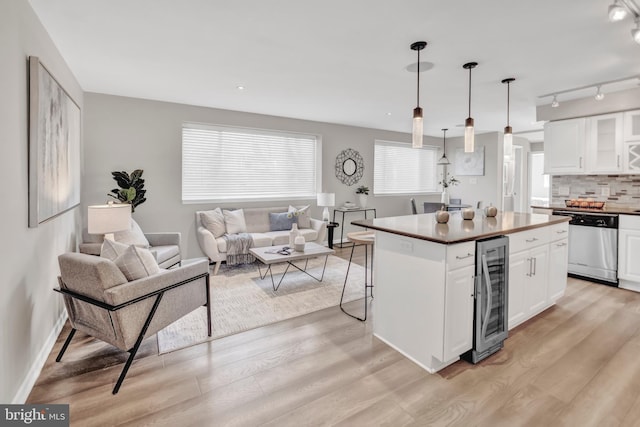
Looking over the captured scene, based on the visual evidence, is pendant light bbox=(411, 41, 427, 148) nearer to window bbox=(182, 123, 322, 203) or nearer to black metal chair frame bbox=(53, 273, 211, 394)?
black metal chair frame bbox=(53, 273, 211, 394)

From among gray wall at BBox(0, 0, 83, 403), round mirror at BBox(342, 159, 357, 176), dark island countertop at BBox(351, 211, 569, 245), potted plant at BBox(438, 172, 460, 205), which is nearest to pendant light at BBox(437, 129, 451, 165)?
potted plant at BBox(438, 172, 460, 205)

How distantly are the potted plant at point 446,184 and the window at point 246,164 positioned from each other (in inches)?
130

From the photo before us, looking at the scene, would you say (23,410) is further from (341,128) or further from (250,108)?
(341,128)

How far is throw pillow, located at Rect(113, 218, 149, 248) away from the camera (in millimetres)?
3336

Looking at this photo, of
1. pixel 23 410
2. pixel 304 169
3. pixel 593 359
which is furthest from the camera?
pixel 304 169

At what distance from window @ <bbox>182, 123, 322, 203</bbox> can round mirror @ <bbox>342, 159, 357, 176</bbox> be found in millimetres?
594

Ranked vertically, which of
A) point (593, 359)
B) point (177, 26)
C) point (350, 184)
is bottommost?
point (593, 359)

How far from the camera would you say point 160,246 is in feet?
12.9

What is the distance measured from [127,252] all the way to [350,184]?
4.87 metres

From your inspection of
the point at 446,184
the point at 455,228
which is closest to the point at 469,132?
the point at 455,228

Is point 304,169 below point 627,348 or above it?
above

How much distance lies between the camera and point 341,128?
6.27m

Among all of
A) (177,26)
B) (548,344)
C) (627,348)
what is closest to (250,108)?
(177,26)

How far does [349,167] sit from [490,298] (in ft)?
14.8
